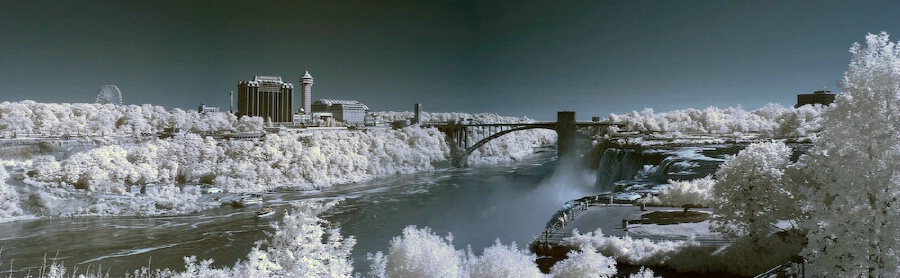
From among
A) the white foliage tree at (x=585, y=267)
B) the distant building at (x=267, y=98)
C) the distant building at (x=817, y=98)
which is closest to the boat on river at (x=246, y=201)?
the white foliage tree at (x=585, y=267)

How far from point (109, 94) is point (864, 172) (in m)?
86.2

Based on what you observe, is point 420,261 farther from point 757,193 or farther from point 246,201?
point 246,201

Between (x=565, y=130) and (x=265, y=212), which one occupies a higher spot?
(x=565, y=130)

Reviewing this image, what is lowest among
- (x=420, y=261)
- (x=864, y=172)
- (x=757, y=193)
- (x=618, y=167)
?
(x=420, y=261)

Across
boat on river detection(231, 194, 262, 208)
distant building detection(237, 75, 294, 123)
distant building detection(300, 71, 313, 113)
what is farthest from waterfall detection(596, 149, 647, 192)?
distant building detection(300, 71, 313, 113)

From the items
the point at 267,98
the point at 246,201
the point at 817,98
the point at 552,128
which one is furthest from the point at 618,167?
the point at 267,98

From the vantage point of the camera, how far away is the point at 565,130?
54.6 metres

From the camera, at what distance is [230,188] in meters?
36.3

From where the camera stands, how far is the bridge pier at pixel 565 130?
53719 millimetres

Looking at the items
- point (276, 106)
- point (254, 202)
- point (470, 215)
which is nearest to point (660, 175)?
point (470, 215)

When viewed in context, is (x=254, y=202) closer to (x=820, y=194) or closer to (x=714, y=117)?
(x=820, y=194)

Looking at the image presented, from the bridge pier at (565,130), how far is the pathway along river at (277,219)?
1213cm

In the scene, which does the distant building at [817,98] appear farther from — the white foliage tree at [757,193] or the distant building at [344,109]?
the distant building at [344,109]

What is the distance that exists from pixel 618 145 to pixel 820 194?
35.0 m
